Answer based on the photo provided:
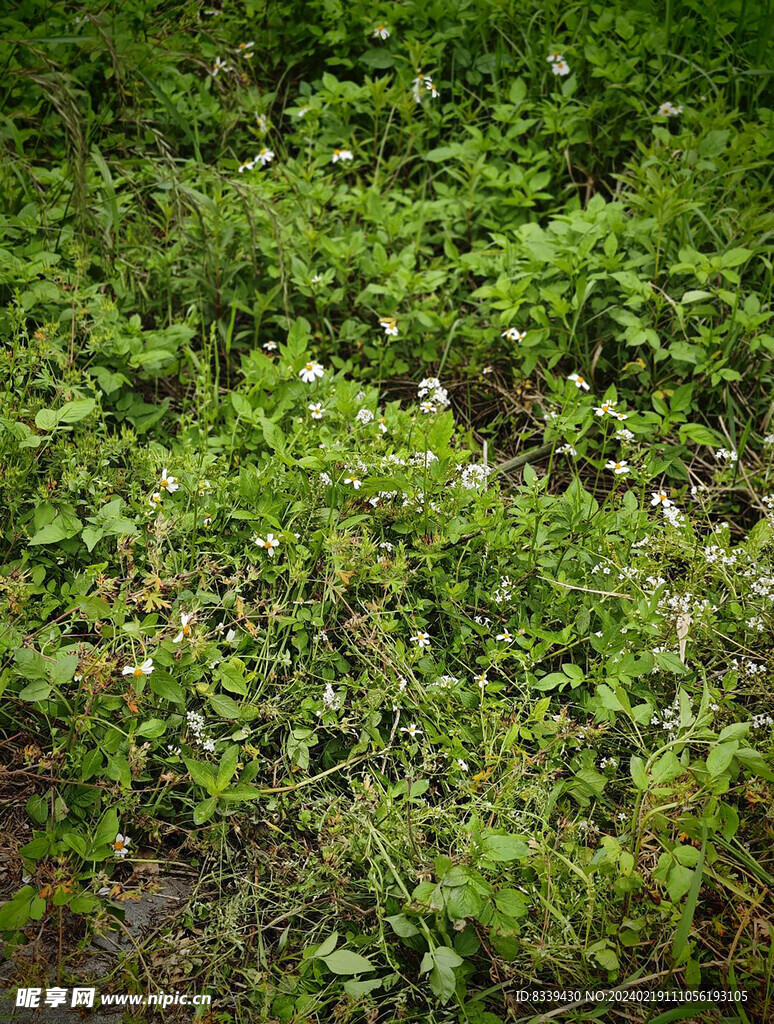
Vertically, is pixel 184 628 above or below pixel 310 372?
below

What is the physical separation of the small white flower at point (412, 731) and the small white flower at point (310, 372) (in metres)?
1.21

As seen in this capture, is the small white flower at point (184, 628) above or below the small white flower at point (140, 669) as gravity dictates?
above

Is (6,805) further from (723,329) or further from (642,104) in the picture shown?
(642,104)

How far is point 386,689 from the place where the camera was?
211cm

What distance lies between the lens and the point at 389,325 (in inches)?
118

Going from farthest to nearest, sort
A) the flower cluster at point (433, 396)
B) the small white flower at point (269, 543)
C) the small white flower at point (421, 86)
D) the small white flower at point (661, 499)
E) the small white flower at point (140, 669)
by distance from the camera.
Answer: the small white flower at point (421, 86) → the flower cluster at point (433, 396) → the small white flower at point (661, 499) → the small white flower at point (269, 543) → the small white flower at point (140, 669)

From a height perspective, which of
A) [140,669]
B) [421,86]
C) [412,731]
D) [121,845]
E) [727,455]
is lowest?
[121,845]

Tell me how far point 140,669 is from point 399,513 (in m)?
0.85

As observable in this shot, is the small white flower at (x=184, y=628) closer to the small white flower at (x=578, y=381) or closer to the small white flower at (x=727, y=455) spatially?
the small white flower at (x=578, y=381)

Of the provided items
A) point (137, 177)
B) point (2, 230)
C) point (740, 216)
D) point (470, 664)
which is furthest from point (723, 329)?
point (2, 230)

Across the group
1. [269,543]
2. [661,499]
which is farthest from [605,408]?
[269,543]

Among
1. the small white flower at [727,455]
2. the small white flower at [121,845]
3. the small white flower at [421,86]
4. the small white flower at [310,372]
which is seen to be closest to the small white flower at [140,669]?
the small white flower at [121,845]

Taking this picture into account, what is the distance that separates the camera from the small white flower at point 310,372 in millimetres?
2730

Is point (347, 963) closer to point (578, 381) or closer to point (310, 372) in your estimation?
point (310, 372)
